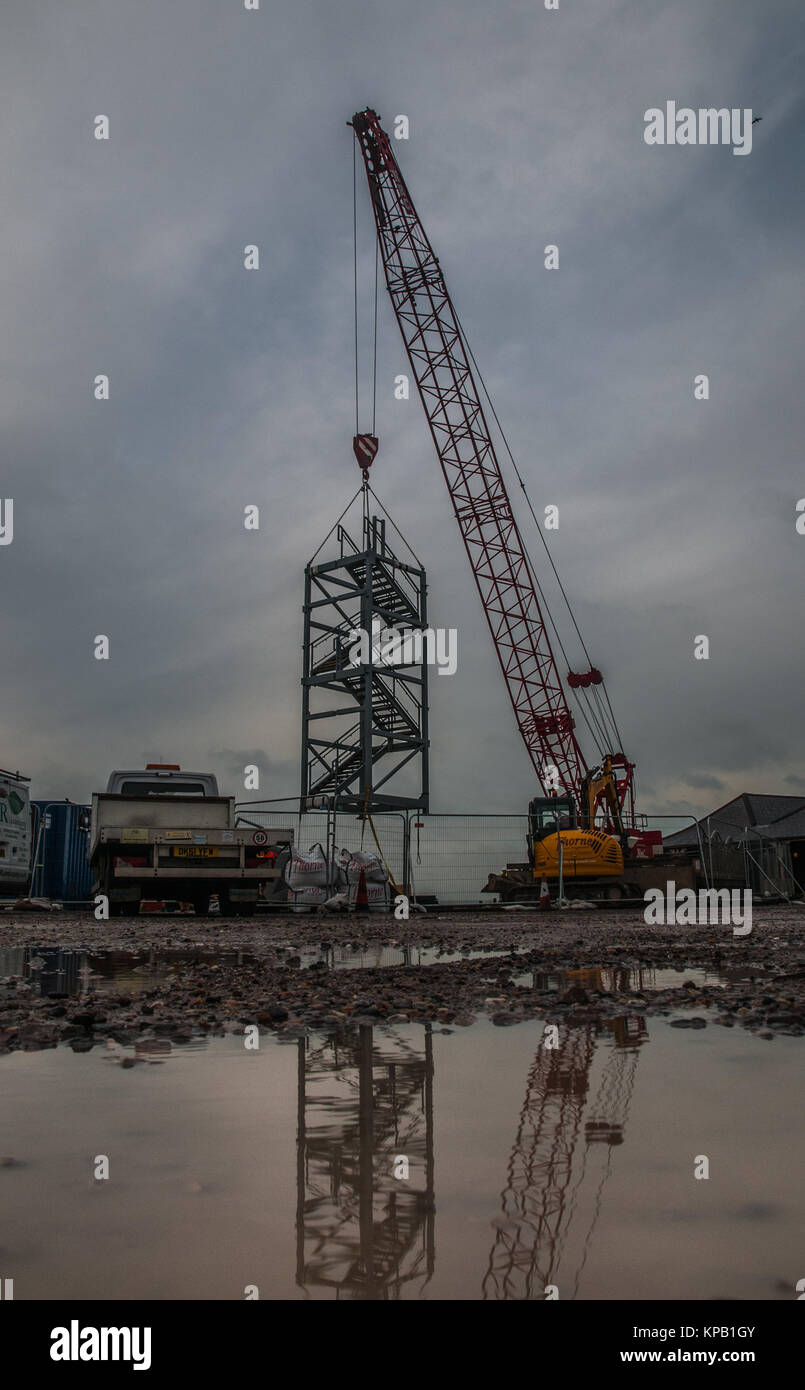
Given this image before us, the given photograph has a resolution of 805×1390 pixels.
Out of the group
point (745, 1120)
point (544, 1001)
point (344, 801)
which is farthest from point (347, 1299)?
point (344, 801)

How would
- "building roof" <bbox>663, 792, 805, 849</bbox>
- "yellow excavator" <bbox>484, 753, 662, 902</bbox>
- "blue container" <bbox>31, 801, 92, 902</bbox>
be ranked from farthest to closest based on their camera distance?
"building roof" <bbox>663, 792, 805, 849</bbox> → "blue container" <bbox>31, 801, 92, 902</bbox> → "yellow excavator" <bbox>484, 753, 662, 902</bbox>

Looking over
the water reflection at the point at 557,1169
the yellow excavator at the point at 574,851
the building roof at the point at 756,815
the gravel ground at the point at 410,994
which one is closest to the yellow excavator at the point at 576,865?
the yellow excavator at the point at 574,851

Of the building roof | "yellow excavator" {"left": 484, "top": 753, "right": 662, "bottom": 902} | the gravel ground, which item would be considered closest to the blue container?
"yellow excavator" {"left": 484, "top": 753, "right": 662, "bottom": 902}

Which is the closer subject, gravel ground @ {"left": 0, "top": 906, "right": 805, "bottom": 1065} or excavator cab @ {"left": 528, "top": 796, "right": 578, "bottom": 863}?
gravel ground @ {"left": 0, "top": 906, "right": 805, "bottom": 1065}

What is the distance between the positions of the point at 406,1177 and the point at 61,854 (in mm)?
23692

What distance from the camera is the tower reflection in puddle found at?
1444 millimetres

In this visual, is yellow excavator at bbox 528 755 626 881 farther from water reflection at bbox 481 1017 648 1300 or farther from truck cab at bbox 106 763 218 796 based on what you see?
water reflection at bbox 481 1017 648 1300

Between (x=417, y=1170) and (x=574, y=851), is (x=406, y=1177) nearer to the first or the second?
(x=417, y=1170)

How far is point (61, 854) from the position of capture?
23688 mm

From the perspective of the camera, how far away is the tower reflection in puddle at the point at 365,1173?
1.44m

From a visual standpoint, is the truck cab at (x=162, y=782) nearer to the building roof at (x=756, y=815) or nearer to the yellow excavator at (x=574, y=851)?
the yellow excavator at (x=574, y=851)

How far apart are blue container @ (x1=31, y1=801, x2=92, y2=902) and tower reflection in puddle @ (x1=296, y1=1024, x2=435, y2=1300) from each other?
21604 millimetres
